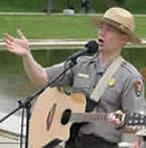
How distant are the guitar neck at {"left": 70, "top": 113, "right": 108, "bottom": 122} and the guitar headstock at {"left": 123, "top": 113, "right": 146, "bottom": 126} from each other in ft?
0.73

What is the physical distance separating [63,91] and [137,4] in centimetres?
4668

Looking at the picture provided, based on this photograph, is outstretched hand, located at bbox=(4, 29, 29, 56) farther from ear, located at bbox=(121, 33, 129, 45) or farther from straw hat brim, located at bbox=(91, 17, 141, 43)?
ear, located at bbox=(121, 33, 129, 45)

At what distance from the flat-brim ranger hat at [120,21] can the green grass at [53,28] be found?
1929 centimetres

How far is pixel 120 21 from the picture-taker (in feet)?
13.4

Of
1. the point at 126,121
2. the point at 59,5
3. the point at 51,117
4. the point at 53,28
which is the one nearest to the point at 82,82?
the point at 51,117

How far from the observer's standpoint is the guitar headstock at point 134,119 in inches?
142

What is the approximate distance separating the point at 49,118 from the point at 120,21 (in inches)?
31.9

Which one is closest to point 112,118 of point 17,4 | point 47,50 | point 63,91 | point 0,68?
point 63,91

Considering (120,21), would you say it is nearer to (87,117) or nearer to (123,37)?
(123,37)

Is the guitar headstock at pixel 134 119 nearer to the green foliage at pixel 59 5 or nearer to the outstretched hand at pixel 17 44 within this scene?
the outstretched hand at pixel 17 44

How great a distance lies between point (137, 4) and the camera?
165ft

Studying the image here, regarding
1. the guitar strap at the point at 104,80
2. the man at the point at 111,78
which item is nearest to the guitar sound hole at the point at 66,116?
the man at the point at 111,78

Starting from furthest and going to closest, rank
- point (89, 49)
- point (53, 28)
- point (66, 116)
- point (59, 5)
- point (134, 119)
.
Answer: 1. point (59, 5)
2. point (53, 28)
3. point (66, 116)
4. point (89, 49)
5. point (134, 119)

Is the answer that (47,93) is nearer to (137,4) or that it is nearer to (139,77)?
(139,77)
